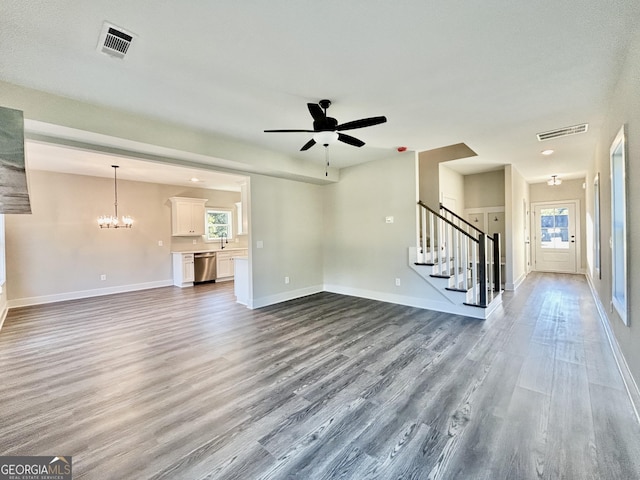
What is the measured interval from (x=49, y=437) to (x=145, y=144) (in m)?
3.03

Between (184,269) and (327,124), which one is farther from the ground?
(327,124)

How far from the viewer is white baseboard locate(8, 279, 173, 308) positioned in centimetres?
549

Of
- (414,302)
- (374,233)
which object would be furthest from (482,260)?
(374,233)

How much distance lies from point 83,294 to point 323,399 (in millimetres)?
6676

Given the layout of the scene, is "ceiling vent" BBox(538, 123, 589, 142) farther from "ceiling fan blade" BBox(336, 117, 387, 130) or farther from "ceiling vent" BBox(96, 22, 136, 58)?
"ceiling vent" BBox(96, 22, 136, 58)

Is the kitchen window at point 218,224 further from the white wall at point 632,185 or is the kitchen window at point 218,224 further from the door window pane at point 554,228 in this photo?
the door window pane at point 554,228

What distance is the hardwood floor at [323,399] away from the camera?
166cm

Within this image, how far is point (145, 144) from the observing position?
3480 millimetres

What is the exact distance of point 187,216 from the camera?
7.73 m

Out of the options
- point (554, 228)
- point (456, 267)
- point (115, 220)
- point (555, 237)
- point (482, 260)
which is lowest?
point (456, 267)

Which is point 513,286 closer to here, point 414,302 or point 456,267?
point 456,267

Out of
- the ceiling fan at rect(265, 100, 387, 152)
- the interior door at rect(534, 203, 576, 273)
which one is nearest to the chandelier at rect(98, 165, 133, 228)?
the ceiling fan at rect(265, 100, 387, 152)

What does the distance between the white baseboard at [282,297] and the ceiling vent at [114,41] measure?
3.94 m

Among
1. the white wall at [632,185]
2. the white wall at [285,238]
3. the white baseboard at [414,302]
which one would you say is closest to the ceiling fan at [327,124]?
the white wall at [632,185]
